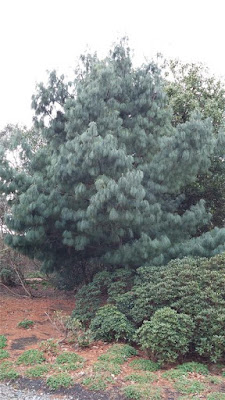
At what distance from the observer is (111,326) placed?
18.6 feet

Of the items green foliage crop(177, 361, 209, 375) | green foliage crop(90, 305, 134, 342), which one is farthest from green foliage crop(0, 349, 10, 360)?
green foliage crop(177, 361, 209, 375)

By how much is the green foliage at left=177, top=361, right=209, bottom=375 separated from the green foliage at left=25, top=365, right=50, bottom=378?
178cm

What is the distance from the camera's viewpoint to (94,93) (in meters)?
7.02

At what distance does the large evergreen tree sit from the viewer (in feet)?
20.7

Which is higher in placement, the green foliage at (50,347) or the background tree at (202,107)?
the background tree at (202,107)

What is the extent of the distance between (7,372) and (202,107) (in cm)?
818

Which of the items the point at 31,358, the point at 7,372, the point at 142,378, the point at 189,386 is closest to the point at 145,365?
the point at 142,378

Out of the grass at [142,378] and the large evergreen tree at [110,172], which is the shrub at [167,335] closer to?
the grass at [142,378]

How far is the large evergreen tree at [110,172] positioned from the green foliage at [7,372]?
2.47 meters

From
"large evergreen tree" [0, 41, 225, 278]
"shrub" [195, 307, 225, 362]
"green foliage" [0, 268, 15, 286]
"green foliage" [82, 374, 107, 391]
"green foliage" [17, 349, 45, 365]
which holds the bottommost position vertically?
"green foliage" [82, 374, 107, 391]

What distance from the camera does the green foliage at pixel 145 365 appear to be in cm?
484

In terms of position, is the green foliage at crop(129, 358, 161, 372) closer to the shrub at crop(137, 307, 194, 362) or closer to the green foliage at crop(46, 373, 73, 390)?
the shrub at crop(137, 307, 194, 362)

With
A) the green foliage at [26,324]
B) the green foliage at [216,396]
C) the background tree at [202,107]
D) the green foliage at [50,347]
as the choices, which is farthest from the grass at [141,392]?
the background tree at [202,107]

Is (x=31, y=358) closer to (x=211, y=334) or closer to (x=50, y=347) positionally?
(x=50, y=347)
